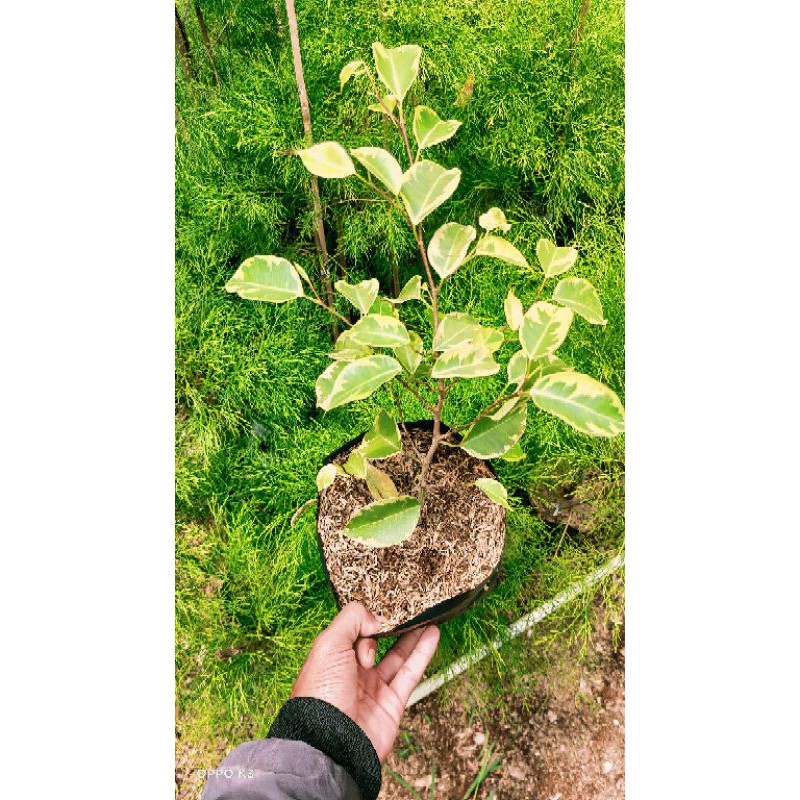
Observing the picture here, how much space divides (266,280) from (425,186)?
19 centimetres

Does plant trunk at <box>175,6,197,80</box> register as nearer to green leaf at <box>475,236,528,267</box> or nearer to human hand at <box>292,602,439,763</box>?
green leaf at <box>475,236,528,267</box>

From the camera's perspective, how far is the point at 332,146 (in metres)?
0.58

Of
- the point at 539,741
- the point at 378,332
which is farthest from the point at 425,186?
the point at 539,741

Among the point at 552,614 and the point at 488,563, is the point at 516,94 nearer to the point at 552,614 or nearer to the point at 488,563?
the point at 488,563

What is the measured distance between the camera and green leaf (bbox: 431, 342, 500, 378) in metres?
0.52

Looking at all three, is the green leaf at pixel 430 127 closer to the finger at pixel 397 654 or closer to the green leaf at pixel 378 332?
the green leaf at pixel 378 332

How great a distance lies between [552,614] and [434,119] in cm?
77

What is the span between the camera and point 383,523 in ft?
1.93

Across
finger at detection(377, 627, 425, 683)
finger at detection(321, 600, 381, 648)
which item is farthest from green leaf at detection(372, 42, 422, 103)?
finger at detection(377, 627, 425, 683)

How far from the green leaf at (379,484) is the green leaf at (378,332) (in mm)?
198

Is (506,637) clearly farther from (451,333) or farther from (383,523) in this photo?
(451,333)

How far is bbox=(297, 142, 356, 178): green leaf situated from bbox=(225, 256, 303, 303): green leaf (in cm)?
10

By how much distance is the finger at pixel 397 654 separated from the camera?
2.67 feet
